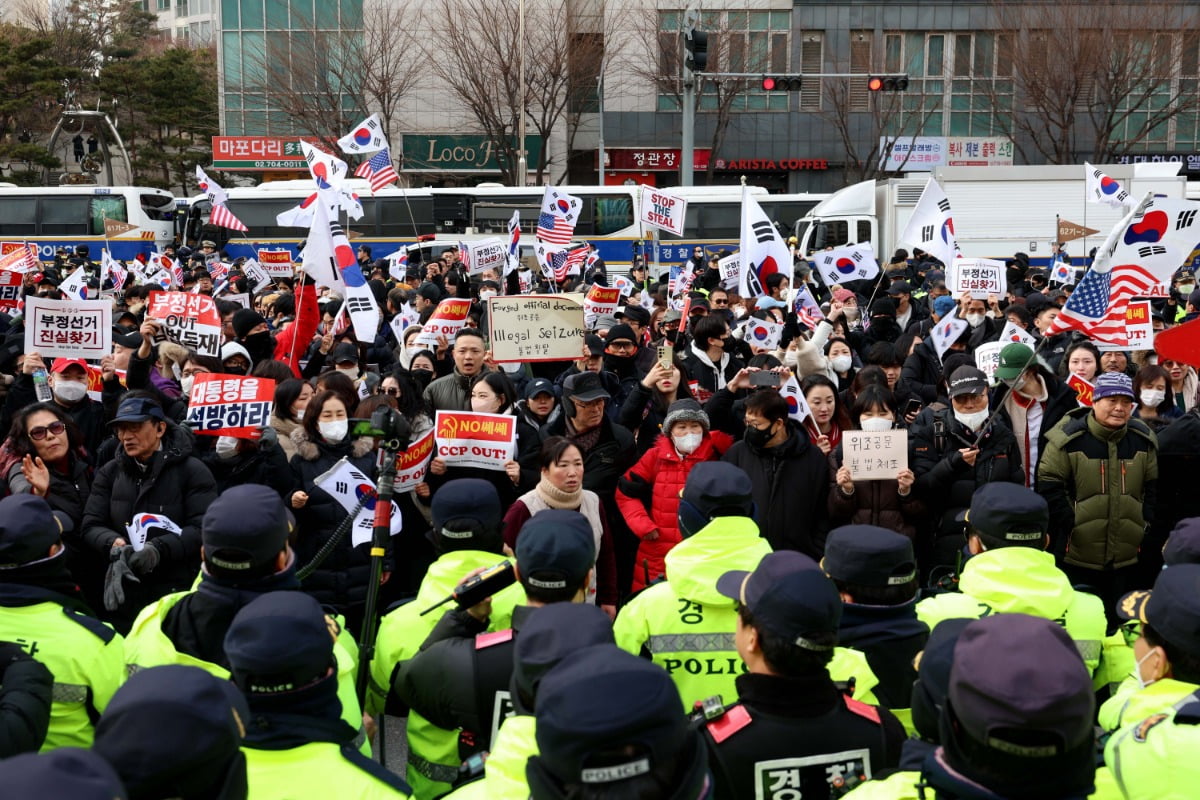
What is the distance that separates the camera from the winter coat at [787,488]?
6047 mm

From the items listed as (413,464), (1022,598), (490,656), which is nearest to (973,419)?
(1022,598)

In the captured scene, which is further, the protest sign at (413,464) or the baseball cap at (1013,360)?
the baseball cap at (1013,360)

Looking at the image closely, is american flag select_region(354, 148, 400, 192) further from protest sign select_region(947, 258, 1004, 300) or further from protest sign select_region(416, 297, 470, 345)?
protest sign select_region(947, 258, 1004, 300)

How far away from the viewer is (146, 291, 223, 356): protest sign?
8.76m

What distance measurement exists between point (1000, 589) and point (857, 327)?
26.2 feet

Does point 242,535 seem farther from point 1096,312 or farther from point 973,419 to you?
point 1096,312

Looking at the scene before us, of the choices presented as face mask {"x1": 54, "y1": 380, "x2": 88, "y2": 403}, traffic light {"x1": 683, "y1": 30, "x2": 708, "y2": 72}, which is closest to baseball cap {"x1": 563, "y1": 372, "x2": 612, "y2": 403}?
face mask {"x1": 54, "y1": 380, "x2": 88, "y2": 403}

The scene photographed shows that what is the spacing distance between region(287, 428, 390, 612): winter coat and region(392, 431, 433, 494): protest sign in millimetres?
142

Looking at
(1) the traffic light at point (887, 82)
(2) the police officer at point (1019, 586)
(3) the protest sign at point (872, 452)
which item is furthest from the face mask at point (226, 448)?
(1) the traffic light at point (887, 82)

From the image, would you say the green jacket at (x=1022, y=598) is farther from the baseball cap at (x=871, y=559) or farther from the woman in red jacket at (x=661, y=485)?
the woman in red jacket at (x=661, y=485)

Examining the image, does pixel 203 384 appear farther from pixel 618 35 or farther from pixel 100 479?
pixel 618 35

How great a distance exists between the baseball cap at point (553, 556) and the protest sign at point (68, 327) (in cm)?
527

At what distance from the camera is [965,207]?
94.1 ft

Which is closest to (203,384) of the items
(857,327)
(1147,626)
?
(1147,626)
